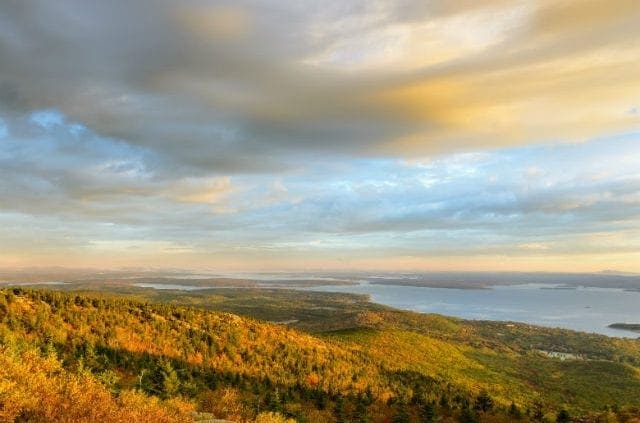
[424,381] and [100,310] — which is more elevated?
[100,310]

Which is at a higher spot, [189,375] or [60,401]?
[60,401]

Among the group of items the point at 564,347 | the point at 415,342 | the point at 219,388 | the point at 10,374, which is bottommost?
the point at 564,347

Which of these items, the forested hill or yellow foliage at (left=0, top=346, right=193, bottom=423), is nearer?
yellow foliage at (left=0, top=346, right=193, bottom=423)

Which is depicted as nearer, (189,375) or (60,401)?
(60,401)

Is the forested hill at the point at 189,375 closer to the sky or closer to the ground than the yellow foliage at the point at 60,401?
closer to the ground

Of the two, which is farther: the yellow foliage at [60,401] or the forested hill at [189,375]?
the forested hill at [189,375]

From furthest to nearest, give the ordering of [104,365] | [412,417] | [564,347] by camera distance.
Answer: [564,347] → [412,417] → [104,365]

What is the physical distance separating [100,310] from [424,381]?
3972 cm

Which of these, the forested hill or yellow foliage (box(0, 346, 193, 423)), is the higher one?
yellow foliage (box(0, 346, 193, 423))

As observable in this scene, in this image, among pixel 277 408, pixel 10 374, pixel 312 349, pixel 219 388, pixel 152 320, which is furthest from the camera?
pixel 312 349

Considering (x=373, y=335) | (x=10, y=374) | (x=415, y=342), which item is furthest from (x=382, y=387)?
(x=415, y=342)

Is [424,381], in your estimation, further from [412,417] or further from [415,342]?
[415,342]

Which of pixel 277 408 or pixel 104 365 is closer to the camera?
pixel 277 408

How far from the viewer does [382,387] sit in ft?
144
